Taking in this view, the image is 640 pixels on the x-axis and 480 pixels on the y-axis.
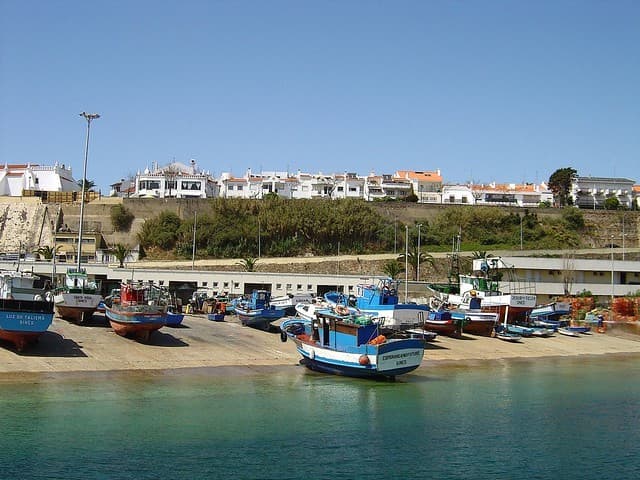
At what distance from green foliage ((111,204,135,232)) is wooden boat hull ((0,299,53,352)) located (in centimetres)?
5218

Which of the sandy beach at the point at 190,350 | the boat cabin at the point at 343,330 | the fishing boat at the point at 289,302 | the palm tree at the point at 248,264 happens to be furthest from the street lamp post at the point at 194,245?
the boat cabin at the point at 343,330

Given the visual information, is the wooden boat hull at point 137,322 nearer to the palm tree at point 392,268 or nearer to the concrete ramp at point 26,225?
the palm tree at point 392,268

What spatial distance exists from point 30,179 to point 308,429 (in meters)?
82.4

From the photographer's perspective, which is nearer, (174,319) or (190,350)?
(190,350)

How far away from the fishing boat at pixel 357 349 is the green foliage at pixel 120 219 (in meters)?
52.0

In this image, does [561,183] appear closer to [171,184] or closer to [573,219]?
[573,219]

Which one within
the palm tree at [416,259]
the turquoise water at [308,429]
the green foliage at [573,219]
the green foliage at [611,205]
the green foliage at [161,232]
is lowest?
the turquoise water at [308,429]

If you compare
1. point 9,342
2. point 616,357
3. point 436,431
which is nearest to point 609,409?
point 436,431

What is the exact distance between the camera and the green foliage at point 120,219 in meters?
77.8

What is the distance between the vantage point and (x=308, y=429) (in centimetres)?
2014

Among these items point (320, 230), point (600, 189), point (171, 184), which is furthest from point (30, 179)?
point (600, 189)

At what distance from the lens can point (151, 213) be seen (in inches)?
3120

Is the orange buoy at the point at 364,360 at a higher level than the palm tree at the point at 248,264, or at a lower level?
lower

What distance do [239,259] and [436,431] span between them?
50.4 meters
